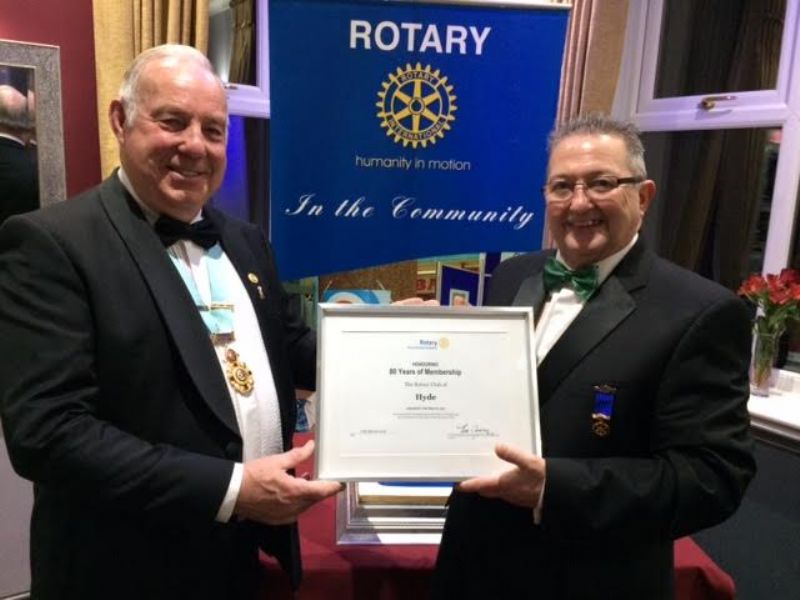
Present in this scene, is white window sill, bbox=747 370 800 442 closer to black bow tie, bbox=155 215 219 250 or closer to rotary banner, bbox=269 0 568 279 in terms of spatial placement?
rotary banner, bbox=269 0 568 279

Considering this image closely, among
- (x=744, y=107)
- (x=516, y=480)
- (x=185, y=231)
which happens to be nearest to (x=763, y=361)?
(x=744, y=107)

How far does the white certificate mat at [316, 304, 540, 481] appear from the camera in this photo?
136 cm

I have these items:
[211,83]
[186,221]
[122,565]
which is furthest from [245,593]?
[211,83]

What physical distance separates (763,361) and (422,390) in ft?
7.53

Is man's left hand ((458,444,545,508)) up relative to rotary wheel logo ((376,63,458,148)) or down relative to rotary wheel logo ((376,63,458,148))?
down

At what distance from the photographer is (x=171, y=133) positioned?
146 centimetres

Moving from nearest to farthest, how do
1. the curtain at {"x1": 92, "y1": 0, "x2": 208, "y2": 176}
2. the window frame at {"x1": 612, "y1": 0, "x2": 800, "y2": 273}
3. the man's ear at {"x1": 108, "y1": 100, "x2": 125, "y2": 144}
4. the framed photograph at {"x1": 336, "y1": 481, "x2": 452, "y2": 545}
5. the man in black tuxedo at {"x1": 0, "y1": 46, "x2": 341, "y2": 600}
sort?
the man in black tuxedo at {"x1": 0, "y1": 46, "x2": 341, "y2": 600} → the man's ear at {"x1": 108, "y1": 100, "x2": 125, "y2": 144} → the framed photograph at {"x1": 336, "y1": 481, "x2": 452, "y2": 545} → the curtain at {"x1": 92, "y1": 0, "x2": 208, "y2": 176} → the window frame at {"x1": 612, "y1": 0, "x2": 800, "y2": 273}

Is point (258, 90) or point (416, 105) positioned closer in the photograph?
point (416, 105)

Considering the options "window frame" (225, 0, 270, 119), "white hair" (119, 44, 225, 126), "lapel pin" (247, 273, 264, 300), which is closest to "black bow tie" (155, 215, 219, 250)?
"lapel pin" (247, 273, 264, 300)

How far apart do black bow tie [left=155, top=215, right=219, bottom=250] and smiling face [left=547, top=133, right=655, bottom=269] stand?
0.82 meters

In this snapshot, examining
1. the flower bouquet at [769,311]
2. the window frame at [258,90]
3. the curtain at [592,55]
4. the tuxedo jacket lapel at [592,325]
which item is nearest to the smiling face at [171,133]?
the tuxedo jacket lapel at [592,325]

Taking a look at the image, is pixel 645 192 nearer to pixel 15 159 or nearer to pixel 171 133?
pixel 171 133

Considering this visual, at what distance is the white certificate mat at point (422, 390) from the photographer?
1.36 m

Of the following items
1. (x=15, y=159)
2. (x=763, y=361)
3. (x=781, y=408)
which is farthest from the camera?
(x=763, y=361)
